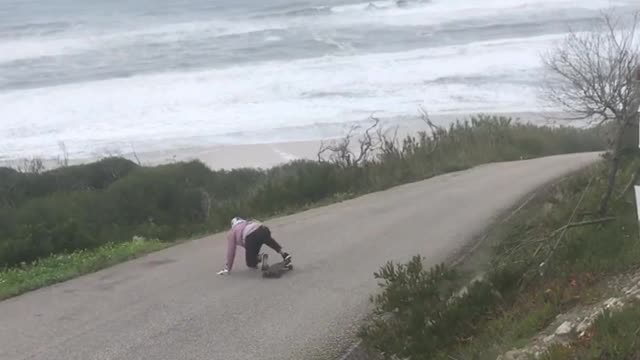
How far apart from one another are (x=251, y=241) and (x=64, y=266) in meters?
3.73

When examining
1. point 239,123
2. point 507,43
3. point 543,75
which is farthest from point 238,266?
point 507,43

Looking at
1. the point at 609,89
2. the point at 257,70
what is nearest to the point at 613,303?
the point at 609,89

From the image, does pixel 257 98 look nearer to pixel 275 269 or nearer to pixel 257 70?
pixel 257 70

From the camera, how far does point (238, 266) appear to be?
1258 centimetres

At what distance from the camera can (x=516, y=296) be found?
7.80 m

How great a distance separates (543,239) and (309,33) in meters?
56.0

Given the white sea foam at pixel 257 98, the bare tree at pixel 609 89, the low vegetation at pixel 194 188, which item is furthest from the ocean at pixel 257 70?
the bare tree at pixel 609 89

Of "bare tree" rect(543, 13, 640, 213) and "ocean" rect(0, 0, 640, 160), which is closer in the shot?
"bare tree" rect(543, 13, 640, 213)

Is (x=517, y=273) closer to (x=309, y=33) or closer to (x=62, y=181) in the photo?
(x=62, y=181)

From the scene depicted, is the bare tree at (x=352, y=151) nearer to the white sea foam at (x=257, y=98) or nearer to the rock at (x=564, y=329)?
the white sea foam at (x=257, y=98)

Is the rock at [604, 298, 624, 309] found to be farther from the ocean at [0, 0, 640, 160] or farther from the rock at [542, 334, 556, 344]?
the ocean at [0, 0, 640, 160]

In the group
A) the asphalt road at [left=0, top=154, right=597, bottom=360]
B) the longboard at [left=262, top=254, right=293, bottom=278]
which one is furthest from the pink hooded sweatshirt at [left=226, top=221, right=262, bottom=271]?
the longboard at [left=262, top=254, right=293, bottom=278]

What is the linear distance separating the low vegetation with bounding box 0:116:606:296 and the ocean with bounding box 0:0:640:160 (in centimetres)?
916

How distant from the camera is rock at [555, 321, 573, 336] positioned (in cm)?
604
